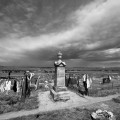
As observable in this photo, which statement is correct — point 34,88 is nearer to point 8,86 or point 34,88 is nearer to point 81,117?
point 8,86

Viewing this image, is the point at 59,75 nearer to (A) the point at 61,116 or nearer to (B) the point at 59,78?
(B) the point at 59,78

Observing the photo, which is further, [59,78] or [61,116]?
[59,78]

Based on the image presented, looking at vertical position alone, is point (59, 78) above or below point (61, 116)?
above

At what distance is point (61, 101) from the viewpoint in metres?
7.64

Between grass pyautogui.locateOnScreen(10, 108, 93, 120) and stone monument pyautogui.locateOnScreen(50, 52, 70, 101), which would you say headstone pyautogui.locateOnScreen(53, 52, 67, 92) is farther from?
grass pyautogui.locateOnScreen(10, 108, 93, 120)

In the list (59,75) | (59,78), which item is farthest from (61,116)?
A: (59,75)

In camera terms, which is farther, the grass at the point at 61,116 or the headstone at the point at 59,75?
the headstone at the point at 59,75

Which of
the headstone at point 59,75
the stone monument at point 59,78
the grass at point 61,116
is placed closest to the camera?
the grass at point 61,116

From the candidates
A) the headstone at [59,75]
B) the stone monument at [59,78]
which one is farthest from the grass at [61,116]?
the headstone at [59,75]

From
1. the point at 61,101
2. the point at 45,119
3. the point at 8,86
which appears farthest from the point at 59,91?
the point at 8,86

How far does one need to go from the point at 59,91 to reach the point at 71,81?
583cm

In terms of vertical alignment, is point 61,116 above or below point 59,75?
below

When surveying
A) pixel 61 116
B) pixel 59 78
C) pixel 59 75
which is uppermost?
pixel 59 75

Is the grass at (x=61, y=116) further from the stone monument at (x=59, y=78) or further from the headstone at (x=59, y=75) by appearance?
the headstone at (x=59, y=75)
